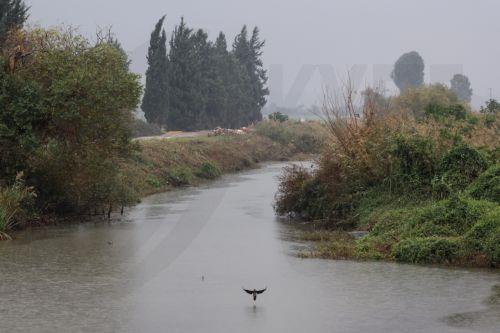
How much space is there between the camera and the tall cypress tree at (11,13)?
40.1 meters

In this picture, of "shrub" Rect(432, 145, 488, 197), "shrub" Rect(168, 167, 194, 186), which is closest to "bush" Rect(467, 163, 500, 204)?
"shrub" Rect(432, 145, 488, 197)

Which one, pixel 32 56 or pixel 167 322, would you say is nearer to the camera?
pixel 167 322

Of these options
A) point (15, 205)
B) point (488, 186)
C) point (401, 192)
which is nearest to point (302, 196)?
point (401, 192)

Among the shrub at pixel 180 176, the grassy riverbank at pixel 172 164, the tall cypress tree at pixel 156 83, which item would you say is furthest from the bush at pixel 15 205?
the tall cypress tree at pixel 156 83

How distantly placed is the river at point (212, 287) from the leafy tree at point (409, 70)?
161151mm

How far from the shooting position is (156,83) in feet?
210

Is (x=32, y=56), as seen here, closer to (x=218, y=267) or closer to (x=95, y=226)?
(x=95, y=226)

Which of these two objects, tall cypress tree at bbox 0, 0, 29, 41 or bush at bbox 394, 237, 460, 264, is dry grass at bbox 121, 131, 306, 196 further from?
bush at bbox 394, 237, 460, 264

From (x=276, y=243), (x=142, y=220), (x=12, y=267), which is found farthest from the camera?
(x=142, y=220)

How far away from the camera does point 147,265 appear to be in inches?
696

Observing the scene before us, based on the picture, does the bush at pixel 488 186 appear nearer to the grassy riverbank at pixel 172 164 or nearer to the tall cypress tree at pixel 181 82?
the grassy riverbank at pixel 172 164

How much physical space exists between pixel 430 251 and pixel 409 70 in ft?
545

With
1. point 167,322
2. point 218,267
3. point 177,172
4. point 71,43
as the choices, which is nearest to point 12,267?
point 218,267

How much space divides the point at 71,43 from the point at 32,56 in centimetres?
132
